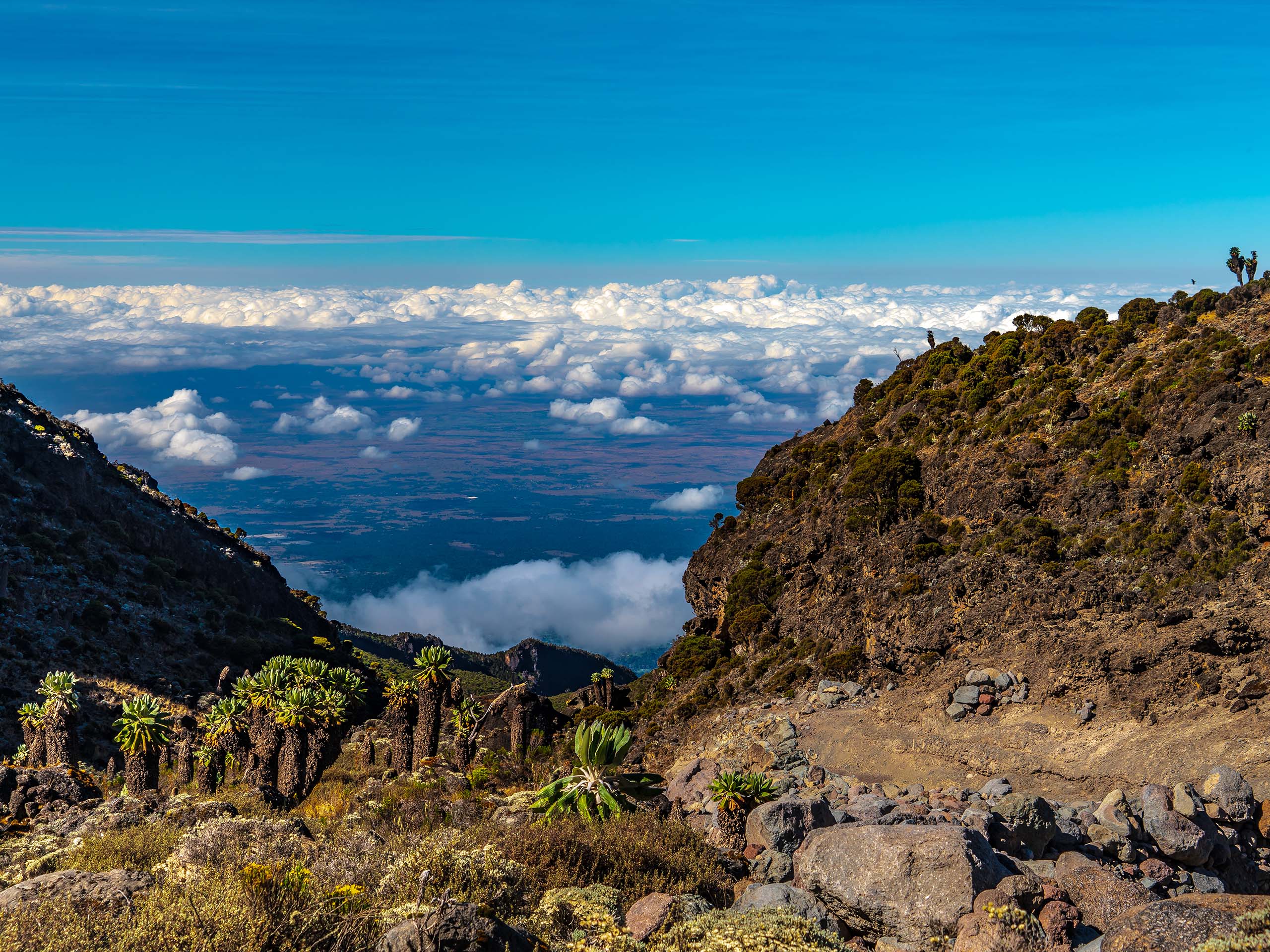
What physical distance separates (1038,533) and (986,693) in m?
11.2

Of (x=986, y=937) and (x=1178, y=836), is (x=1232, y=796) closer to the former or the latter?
(x=1178, y=836)

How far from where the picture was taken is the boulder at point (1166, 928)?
336 inches

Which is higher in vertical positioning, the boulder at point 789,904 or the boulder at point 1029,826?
the boulder at point 789,904

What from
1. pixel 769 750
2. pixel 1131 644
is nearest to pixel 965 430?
pixel 1131 644

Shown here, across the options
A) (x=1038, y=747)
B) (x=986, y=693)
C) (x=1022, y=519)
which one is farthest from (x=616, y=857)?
(x=1022, y=519)

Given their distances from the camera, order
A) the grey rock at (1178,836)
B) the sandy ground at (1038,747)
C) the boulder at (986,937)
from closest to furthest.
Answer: the boulder at (986,937)
the grey rock at (1178,836)
the sandy ground at (1038,747)

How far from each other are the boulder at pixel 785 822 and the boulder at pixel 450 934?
21.2 feet

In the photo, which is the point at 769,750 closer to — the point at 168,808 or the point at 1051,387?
the point at 168,808

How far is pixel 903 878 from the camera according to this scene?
36.4 feet

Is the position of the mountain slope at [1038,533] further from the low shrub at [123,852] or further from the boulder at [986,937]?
the low shrub at [123,852]

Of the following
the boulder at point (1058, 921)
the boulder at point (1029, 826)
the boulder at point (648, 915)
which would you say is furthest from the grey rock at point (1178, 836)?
the boulder at point (648, 915)

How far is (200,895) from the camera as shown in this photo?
32.7ft

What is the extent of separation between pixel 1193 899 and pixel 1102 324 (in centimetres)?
5613

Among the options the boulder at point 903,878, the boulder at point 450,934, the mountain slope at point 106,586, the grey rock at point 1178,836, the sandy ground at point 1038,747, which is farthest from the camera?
the mountain slope at point 106,586
